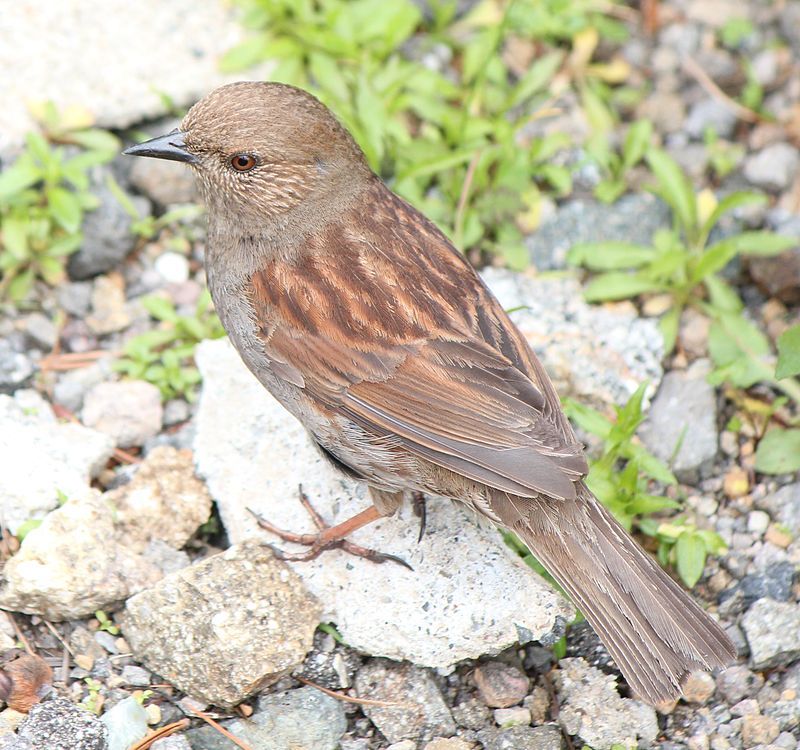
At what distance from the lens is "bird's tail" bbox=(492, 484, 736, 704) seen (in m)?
4.59

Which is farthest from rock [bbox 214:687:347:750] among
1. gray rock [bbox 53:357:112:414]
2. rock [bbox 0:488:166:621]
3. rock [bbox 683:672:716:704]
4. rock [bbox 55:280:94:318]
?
rock [bbox 55:280:94:318]

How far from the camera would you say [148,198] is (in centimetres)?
659

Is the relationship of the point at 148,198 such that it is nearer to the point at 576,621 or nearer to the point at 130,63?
the point at 130,63

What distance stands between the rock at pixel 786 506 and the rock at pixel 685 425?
32 cm

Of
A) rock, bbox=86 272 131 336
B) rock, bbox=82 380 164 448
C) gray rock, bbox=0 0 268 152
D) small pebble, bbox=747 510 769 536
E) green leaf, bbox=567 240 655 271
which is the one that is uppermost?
gray rock, bbox=0 0 268 152

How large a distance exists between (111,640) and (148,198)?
2686 millimetres

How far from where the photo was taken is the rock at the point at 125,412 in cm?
573

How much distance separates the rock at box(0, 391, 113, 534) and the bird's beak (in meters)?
1.32

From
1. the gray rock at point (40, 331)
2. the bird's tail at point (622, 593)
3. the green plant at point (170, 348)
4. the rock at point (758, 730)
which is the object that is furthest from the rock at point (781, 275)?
the gray rock at point (40, 331)

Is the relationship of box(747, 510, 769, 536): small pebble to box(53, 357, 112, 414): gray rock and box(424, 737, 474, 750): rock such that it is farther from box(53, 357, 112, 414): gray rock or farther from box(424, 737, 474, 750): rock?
box(53, 357, 112, 414): gray rock

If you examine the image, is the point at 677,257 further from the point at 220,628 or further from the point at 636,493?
the point at 220,628

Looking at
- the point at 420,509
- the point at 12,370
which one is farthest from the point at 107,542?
the point at 420,509

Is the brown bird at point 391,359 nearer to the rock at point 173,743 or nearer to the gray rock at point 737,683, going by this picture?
the gray rock at point 737,683

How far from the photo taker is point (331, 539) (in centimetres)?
518
